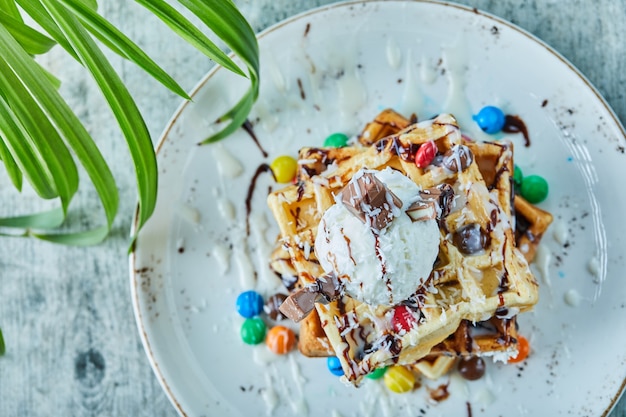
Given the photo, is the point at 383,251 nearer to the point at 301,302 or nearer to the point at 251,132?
the point at 301,302

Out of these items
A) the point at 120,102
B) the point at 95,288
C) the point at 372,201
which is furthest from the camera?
the point at 95,288

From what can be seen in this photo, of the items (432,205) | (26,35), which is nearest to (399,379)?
(432,205)

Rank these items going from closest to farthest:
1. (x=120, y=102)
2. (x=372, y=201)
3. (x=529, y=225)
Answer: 1. (x=372, y=201)
2. (x=120, y=102)
3. (x=529, y=225)

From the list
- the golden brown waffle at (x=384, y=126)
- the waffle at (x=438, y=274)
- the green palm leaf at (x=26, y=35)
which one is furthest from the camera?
the golden brown waffle at (x=384, y=126)

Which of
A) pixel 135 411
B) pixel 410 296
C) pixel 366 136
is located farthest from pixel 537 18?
pixel 135 411

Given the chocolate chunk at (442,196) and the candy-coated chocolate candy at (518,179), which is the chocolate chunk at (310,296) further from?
the candy-coated chocolate candy at (518,179)

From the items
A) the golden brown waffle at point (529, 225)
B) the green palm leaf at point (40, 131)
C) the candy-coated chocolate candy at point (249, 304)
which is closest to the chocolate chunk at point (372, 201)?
the golden brown waffle at point (529, 225)

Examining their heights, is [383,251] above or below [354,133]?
below
